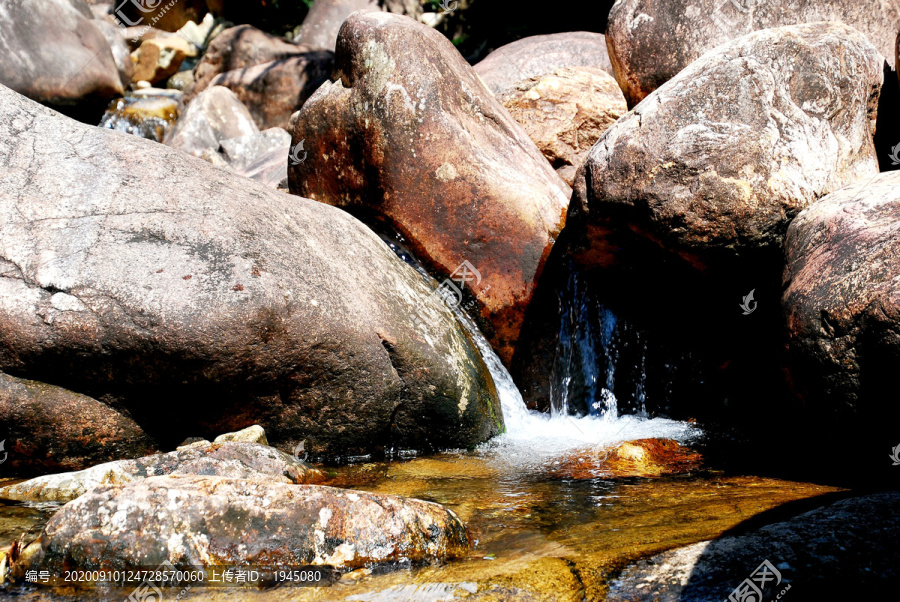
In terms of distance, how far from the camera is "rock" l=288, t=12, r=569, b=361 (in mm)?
5305

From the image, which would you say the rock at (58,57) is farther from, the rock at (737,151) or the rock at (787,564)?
the rock at (787,564)

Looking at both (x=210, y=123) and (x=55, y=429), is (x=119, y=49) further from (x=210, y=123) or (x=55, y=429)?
(x=55, y=429)

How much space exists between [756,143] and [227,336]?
3179 mm

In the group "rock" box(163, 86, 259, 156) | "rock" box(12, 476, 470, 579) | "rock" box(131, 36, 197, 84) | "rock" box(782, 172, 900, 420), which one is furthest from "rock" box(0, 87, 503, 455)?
"rock" box(131, 36, 197, 84)

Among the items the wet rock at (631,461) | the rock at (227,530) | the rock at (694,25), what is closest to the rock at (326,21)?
the rock at (694,25)

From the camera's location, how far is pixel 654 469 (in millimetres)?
3838

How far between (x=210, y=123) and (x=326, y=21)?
19.2 ft

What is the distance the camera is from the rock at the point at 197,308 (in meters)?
3.48

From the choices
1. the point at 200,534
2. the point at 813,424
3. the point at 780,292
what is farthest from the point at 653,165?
the point at 200,534

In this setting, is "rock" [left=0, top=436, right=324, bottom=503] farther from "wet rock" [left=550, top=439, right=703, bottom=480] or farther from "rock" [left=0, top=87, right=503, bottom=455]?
"wet rock" [left=550, top=439, right=703, bottom=480]

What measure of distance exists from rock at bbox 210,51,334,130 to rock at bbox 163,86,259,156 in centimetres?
70

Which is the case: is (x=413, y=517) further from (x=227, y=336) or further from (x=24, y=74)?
(x=24, y=74)

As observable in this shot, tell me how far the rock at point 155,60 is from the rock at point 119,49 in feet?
1.94

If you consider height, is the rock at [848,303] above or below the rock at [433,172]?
below
